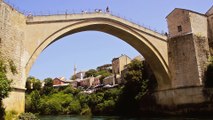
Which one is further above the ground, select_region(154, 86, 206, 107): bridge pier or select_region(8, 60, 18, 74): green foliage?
select_region(8, 60, 18, 74): green foliage

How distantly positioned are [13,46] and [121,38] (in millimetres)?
10596

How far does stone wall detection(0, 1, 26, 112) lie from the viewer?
46.6 ft

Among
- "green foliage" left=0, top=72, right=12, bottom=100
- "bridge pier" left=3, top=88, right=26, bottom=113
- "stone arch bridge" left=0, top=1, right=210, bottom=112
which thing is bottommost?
"bridge pier" left=3, top=88, right=26, bottom=113

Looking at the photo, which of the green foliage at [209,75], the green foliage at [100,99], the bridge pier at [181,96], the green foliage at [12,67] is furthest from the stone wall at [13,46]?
the green foliage at [100,99]

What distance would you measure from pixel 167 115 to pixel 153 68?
4.60m

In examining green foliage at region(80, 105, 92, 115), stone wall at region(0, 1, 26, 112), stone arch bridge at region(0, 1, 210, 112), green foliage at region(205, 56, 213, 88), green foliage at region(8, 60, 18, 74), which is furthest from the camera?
green foliage at region(80, 105, 92, 115)

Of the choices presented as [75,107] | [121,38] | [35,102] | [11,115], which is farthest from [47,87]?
[11,115]

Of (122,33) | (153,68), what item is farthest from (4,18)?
(153,68)

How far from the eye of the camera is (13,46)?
14984 mm

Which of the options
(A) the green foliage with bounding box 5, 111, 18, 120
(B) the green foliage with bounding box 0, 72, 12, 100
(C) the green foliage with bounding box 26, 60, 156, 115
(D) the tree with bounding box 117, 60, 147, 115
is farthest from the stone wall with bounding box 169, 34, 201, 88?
(B) the green foliage with bounding box 0, 72, 12, 100

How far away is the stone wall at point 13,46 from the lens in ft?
46.6

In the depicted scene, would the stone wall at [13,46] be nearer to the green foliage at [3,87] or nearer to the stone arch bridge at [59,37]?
the stone arch bridge at [59,37]

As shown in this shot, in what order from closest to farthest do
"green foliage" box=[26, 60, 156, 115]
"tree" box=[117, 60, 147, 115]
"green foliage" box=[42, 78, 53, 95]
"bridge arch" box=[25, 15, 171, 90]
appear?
1. "bridge arch" box=[25, 15, 171, 90]
2. "tree" box=[117, 60, 147, 115]
3. "green foliage" box=[26, 60, 156, 115]
4. "green foliage" box=[42, 78, 53, 95]

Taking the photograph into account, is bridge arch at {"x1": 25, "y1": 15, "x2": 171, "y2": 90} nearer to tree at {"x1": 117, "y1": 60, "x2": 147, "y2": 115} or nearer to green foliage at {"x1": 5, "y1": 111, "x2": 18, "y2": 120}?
tree at {"x1": 117, "y1": 60, "x2": 147, "y2": 115}
